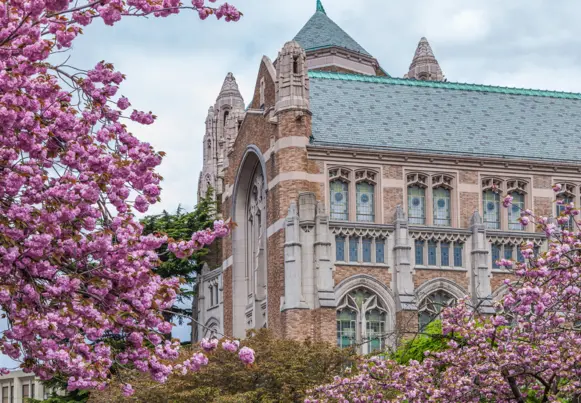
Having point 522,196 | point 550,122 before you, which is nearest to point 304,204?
point 522,196

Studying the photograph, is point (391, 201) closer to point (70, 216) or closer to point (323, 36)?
point (323, 36)

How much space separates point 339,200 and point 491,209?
6.73m

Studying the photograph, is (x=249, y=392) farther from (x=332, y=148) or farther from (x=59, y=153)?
(x=59, y=153)

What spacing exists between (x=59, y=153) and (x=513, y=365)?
27.6ft

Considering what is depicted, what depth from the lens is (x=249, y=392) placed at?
36.0m

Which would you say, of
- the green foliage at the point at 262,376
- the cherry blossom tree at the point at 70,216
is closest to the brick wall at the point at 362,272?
the green foliage at the point at 262,376

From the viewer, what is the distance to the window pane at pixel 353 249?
47000 millimetres

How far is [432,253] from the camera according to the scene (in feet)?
158

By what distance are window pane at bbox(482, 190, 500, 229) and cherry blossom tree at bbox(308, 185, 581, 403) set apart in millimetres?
27721

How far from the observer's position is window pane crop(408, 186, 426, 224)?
48.9 meters

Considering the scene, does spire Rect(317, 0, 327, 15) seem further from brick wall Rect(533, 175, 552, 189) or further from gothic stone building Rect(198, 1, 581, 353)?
brick wall Rect(533, 175, 552, 189)

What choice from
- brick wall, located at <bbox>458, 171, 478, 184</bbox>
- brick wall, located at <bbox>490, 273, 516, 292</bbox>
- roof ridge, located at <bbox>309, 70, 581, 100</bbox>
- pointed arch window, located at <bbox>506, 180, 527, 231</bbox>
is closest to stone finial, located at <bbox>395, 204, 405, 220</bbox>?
brick wall, located at <bbox>458, 171, 478, 184</bbox>

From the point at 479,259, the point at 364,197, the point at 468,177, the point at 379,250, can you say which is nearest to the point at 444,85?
the point at 468,177

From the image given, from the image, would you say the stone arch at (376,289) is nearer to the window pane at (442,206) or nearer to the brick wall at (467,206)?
the window pane at (442,206)
